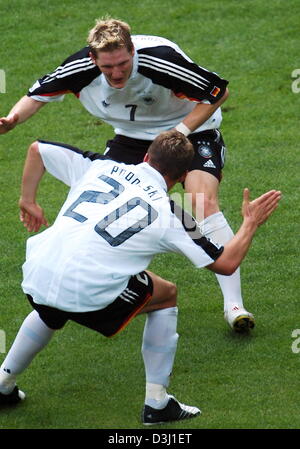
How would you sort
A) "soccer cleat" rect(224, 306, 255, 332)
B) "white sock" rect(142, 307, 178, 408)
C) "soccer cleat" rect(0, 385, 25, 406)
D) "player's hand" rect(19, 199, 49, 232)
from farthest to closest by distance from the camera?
"soccer cleat" rect(224, 306, 255, 332)
"player's hand" rect(19, 199, 49, 232)
"soccer cleat" rect(0, 385, 25, 406)
"white sock" rect(142, 307, 178, 408)

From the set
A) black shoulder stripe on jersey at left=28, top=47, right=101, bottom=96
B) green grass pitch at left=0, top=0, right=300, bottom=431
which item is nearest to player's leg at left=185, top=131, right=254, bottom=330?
green grass pitch at left=0, top=0, right=300, bottom=431

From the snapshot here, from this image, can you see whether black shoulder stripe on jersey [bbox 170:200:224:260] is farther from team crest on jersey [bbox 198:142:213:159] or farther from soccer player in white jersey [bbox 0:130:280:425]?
team crest on jersey [bbox 198:142:213:159]

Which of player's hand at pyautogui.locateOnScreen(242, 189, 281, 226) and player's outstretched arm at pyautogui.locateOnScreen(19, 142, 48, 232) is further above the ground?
player's hand at pyautogui.locateOnScreen(242, 189, 281, 226)

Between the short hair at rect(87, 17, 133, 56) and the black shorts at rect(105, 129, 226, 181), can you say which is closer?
A: the short hair at rect(87, 17, 133, 56)

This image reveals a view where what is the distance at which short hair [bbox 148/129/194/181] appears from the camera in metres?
5.57

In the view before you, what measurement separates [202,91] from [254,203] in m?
1.39

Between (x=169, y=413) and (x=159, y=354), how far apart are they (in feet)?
1.09

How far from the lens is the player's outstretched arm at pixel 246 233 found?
5.63 meters

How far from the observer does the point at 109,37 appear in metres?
6.36

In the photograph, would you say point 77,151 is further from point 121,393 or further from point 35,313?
point 121,393

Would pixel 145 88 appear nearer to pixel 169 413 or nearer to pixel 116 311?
pixel 116 311

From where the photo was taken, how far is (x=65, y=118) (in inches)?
418

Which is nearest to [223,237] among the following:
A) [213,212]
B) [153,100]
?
[213,212]

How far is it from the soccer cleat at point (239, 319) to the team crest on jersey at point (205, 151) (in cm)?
100
